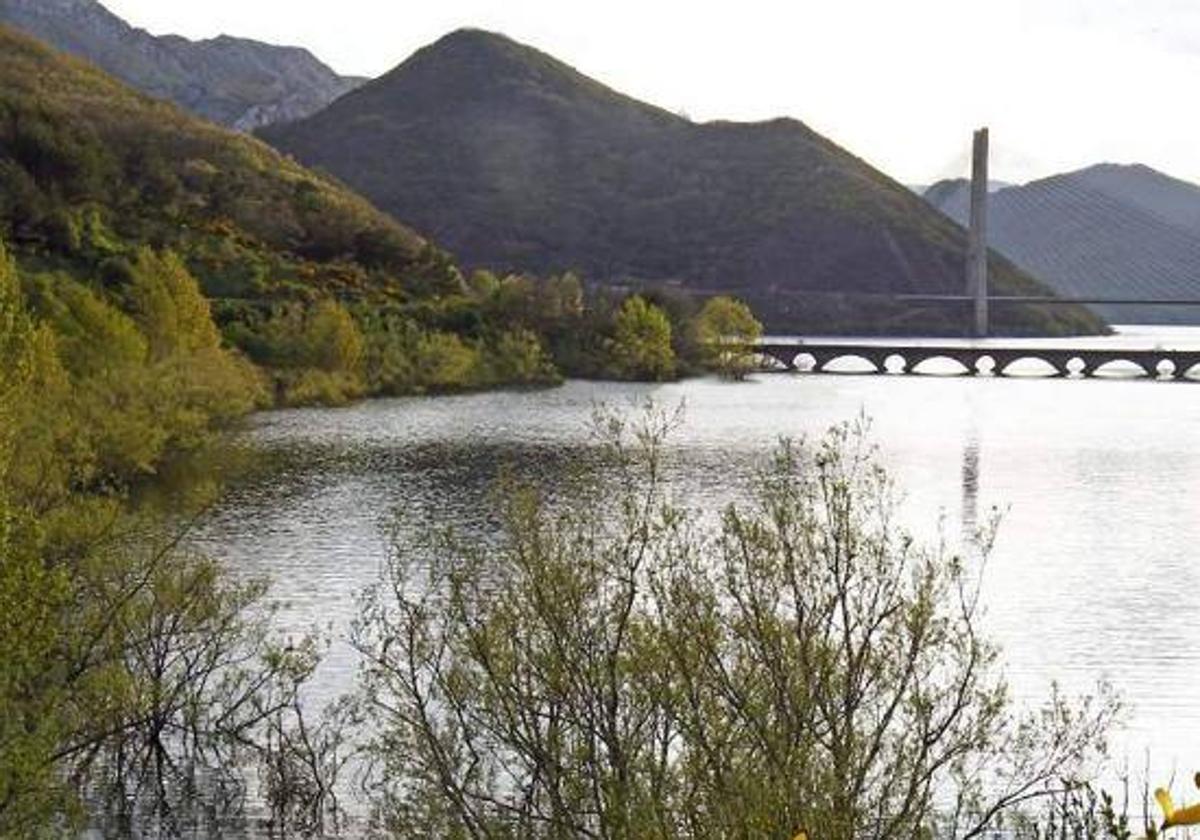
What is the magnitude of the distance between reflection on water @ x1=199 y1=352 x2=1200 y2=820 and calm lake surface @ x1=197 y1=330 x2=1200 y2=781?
0.09 m

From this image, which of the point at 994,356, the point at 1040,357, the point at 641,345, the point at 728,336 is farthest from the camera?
the point at 1040,357

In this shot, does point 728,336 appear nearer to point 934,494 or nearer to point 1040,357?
point 1040,357

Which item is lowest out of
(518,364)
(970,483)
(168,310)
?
(970,483)

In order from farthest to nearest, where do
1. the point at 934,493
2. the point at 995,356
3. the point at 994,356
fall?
1. the point at 994,356
2. the point at 995,356
3. the point at 934,493

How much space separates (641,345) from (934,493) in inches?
2154

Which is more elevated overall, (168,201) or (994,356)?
(168,201)

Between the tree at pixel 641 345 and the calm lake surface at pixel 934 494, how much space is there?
6.89 metres

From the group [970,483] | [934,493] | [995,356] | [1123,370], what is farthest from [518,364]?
[1123,370]

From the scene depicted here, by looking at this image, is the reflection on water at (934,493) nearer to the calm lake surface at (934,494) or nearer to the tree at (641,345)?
the calm lake surface at (934,494)

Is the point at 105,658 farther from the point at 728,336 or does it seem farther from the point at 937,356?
the point at 937,356

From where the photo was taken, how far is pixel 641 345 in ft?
350

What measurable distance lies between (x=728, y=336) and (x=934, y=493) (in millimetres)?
68138

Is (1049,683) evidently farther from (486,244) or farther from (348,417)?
(486,244)

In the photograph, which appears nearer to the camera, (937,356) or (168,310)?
(168,310)
